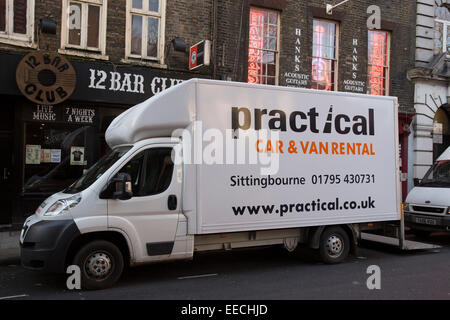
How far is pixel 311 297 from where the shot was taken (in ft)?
19.3

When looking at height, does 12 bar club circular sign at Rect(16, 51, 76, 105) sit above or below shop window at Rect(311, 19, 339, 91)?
below

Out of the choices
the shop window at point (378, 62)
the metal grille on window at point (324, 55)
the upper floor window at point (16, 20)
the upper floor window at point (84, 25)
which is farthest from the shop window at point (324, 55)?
the upper floor window at point (16, 20)

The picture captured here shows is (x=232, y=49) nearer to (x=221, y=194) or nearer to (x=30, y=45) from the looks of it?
(x=30, y=45)

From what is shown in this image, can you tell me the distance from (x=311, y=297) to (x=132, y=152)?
128 inches

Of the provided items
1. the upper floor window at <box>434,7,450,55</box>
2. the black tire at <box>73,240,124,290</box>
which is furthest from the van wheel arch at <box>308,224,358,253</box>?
the upper floor window at <box>434,7,450,55</box>

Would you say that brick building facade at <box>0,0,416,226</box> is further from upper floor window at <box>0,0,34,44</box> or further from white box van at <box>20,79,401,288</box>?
white box van at <box>20,79,401,288</box>

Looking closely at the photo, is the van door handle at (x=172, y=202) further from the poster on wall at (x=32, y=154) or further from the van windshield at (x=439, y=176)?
the van windshield at (x=439, y=176)

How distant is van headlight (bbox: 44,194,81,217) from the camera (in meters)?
6.02

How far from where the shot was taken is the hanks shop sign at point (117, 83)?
35.3 feet

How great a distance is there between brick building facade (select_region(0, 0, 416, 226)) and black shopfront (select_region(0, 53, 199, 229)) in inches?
0.9

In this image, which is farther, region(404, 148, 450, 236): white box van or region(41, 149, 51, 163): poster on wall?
region(41, 149, 51, 163): poster on wall

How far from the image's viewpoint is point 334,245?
7898 millimetres

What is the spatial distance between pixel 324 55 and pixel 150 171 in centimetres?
963

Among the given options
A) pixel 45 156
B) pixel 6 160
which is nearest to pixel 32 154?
pixel 45 156
